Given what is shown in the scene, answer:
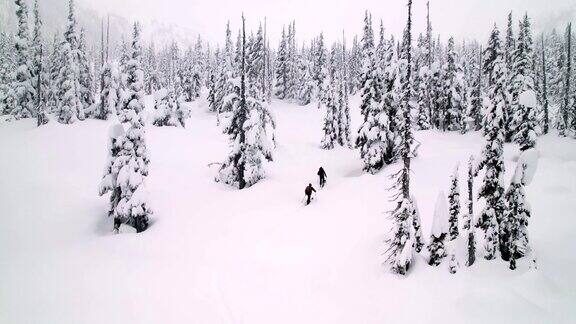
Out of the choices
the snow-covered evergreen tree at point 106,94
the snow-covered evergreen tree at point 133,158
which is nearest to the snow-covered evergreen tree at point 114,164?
the snow-covered evergreen tree at point 133,158

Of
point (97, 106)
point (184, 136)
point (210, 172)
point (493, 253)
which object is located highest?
point (97, 106)

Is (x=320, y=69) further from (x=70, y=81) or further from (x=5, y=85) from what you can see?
(x=5, y=85)

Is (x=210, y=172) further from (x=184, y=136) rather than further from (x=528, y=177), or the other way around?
(x=528, y=177)

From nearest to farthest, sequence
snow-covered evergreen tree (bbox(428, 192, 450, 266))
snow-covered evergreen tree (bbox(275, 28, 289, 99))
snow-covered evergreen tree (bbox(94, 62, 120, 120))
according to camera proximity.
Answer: snow-covered evergreen tree (bbox(428, 192, 450, 266)) < snow-covered evergreen tree (bbox(94, 62, 120, 120)) < snow-covered evergreen tree (bbox(275, 28, 289, 99))

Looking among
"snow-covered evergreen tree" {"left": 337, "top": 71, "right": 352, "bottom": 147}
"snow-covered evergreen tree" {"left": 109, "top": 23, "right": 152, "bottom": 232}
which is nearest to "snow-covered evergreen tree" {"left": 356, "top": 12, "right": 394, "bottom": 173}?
"snow-covered evergreen tree" {"left": 337, "top": 71, "right": 352, "bottom": 147}

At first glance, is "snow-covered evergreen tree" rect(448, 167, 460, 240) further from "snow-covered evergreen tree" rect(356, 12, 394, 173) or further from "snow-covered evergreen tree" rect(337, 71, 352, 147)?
"snow-covered evergreen tree" rect(337, 71, 352, 147)

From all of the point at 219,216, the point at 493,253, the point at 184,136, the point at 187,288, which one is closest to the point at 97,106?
the point at 184,136
